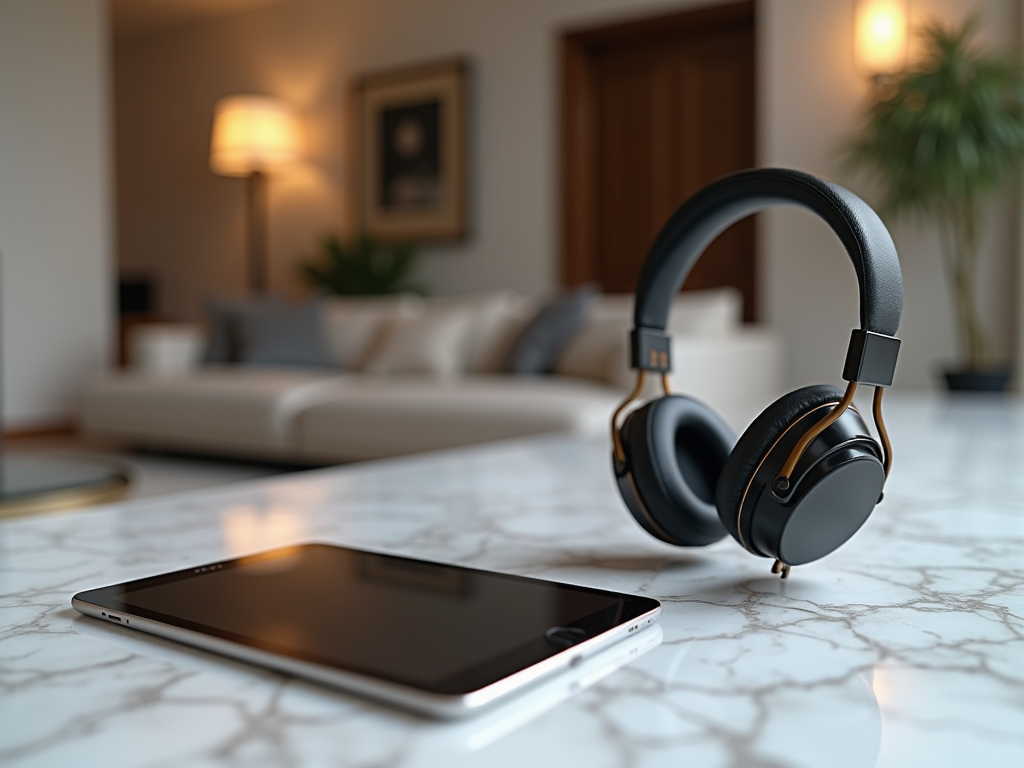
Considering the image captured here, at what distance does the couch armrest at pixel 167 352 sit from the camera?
14.9 ft

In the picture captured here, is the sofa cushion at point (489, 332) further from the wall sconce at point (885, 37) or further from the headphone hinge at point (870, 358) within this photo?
the headphone hinge at point (870, 358)

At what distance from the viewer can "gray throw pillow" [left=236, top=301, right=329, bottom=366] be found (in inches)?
177

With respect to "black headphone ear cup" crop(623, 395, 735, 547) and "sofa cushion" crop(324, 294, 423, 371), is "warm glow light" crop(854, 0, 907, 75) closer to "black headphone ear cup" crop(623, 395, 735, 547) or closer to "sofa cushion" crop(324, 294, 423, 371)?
"sofa cushion" crop(324, 294, 423, 371)

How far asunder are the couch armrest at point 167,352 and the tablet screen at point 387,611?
13.9 feet

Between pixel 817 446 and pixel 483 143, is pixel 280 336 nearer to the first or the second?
pixel 483 143

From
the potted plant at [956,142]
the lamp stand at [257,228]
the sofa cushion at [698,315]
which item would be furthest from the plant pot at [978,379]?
the lamp stand at [257,228]

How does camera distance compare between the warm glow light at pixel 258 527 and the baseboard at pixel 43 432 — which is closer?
the warm glow light at pixel 258 527

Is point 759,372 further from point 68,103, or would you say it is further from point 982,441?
point 68,103

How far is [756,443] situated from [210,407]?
12.2ft

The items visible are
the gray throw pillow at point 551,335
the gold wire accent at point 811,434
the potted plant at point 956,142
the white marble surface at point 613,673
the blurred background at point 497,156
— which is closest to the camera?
the white marble surface at point 613,673


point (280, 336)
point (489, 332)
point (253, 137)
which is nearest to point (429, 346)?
point (489, 332)

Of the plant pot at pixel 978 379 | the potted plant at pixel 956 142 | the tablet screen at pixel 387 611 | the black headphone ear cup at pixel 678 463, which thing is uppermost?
the potted plant at pixel 956 142

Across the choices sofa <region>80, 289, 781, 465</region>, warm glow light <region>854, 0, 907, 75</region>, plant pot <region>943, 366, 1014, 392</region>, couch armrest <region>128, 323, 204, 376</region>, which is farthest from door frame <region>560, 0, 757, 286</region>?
plant pot <region>943, 366, 1014, 392</region>

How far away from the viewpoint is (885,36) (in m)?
3.96
